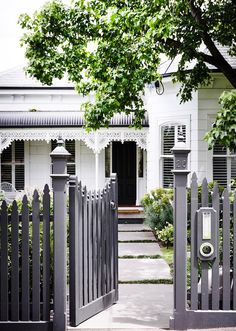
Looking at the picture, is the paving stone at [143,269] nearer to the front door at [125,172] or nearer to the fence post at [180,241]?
the fence post at [180,241]

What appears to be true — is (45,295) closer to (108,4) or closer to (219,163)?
(108,4)

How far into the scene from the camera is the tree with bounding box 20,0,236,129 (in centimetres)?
1080

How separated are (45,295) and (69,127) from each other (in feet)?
47.3

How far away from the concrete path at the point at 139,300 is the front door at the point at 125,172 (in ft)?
31.1

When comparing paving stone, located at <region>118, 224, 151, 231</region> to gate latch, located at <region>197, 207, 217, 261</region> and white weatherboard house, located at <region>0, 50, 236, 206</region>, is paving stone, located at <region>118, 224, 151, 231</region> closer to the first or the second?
white weatherboard house, located at <region>0, 50, 236, 206</region>

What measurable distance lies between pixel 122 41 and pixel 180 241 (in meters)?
6.46

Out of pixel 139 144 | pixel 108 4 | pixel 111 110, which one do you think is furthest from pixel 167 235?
pixel 139 144

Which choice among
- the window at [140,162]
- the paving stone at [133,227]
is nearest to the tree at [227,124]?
the paving stone at [133,227]

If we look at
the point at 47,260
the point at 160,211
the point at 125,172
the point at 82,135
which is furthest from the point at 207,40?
the point at 125,172

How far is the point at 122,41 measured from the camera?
1126cm

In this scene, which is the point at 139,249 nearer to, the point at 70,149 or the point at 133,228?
the point at 133,228

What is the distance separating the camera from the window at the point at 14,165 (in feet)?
69.1

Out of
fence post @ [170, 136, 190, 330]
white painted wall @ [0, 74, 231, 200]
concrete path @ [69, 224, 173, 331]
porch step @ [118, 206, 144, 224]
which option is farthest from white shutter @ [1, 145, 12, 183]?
fence post @ [170, 136, 190, 330]

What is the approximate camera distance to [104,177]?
21.0 metres
